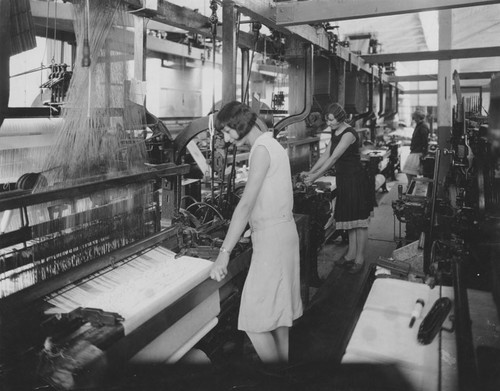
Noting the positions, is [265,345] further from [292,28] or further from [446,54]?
[446,54]

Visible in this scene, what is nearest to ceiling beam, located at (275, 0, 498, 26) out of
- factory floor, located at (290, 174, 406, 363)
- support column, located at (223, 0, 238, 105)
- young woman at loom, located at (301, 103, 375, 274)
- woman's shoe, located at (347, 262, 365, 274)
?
support column, located at (223, 0, 238, 105)

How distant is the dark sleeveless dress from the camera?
4.07m

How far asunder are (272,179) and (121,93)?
30.1 inches

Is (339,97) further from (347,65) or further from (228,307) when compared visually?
(228,307)

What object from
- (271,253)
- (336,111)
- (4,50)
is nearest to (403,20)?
(336,111)

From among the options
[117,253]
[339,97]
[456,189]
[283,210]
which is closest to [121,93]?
[117,253]

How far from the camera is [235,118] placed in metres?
2.09

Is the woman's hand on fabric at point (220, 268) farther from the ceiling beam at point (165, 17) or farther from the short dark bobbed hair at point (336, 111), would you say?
the short dark bobbed hair at point (336, 111)

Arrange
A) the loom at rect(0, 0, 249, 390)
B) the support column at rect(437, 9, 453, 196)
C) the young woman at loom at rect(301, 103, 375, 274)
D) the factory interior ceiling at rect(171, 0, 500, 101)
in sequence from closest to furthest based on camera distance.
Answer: the loom at rect(0, 0, 249, 390) → the factory interior ceiling at rect(171, 0, 500, 101) → the young woman at loom at rect(301, 103, 375, 274) → the support column at rect(437, 9, 453, 196)

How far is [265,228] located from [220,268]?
1.15 feet

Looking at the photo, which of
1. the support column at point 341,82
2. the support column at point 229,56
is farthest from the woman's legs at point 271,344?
the support column at point 341,82

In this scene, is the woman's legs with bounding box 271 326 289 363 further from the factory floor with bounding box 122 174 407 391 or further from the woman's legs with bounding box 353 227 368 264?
the woman's legs with bounding box 353 227 368 264

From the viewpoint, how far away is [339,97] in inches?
227

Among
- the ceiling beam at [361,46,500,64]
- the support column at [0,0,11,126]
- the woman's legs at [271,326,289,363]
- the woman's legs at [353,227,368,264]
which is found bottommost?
the woman's legs at [271,326,289,363]
